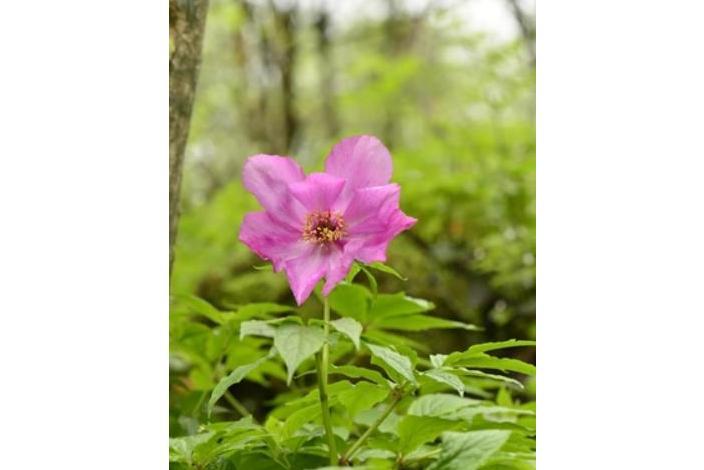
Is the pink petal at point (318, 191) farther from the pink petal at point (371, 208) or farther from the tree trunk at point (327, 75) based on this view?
the tree trunk at point (327, 75)

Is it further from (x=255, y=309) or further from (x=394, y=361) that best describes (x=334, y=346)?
(x=255, y=309)

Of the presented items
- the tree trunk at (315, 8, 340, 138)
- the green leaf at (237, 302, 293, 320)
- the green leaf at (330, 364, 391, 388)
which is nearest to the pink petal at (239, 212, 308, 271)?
the green leaf at (330, 364, 391, 388)

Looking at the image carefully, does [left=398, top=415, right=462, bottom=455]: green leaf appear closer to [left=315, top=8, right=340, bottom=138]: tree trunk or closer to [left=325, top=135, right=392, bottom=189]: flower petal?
[left=325, top=135, right=392, bottom=189]: flower petal

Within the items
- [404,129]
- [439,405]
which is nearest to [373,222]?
[439,405]

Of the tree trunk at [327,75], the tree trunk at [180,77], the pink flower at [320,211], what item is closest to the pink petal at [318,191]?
the pink flower at [320,211]
